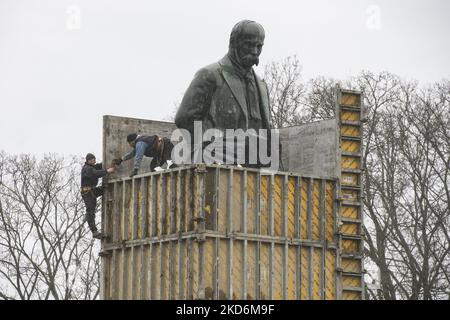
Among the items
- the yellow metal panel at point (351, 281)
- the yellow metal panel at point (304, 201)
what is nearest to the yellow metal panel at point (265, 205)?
the yellow metal panel at point (304, 201)

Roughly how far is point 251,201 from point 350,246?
2.49m

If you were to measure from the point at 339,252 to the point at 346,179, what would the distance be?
1.46 metres

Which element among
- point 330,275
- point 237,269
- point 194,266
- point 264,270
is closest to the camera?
point 194,266

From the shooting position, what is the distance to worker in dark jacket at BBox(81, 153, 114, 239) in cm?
5006

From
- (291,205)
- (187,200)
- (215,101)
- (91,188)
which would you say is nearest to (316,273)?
(291,205)

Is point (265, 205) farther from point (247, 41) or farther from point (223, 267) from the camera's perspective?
point (247, 41)

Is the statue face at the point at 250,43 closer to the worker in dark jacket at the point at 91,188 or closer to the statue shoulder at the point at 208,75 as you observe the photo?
the statue shoulder at the point at 208,75

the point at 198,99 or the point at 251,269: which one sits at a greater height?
the point at 198,99

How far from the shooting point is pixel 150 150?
50219mm

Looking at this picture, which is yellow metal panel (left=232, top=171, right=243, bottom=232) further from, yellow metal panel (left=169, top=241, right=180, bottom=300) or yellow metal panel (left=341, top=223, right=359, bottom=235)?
yellow metal panel (left=341, top=223, right=359, bottom=235)

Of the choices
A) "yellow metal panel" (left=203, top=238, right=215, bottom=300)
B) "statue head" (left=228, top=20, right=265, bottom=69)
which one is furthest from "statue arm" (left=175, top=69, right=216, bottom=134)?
"yellow metal panel" (left=203, top=238, right=215, bottom=300)

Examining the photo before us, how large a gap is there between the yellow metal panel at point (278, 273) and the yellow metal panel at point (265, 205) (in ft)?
1.36

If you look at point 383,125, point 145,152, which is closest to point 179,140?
point 145,152
